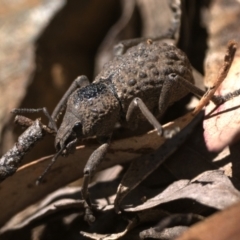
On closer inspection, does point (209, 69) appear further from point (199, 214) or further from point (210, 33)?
point (199, 214)

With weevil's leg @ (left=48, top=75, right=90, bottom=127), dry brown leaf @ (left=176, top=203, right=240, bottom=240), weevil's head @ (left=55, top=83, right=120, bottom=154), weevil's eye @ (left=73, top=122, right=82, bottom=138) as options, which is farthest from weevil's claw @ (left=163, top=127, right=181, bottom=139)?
weevil's leg @ (left=48, top=75, right=90, bottom=127)

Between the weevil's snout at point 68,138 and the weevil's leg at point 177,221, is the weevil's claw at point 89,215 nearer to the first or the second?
the weevil's snout at point 68,138

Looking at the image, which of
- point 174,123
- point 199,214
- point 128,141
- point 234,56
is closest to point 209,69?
point 234,56

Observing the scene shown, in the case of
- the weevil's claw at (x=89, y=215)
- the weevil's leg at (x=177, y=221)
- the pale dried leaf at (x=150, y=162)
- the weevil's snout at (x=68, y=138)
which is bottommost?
the weevil's leg at (x=177, y=221)

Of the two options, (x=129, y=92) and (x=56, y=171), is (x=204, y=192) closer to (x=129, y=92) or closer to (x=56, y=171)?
(x=129, y=92)

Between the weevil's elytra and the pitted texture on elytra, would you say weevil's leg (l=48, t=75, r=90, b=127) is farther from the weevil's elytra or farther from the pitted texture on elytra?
the pitted texture on elytra

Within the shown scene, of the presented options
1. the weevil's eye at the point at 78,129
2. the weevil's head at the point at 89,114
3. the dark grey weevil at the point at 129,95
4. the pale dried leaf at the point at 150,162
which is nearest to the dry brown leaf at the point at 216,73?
the pale dried leaf at the point at 150,162
